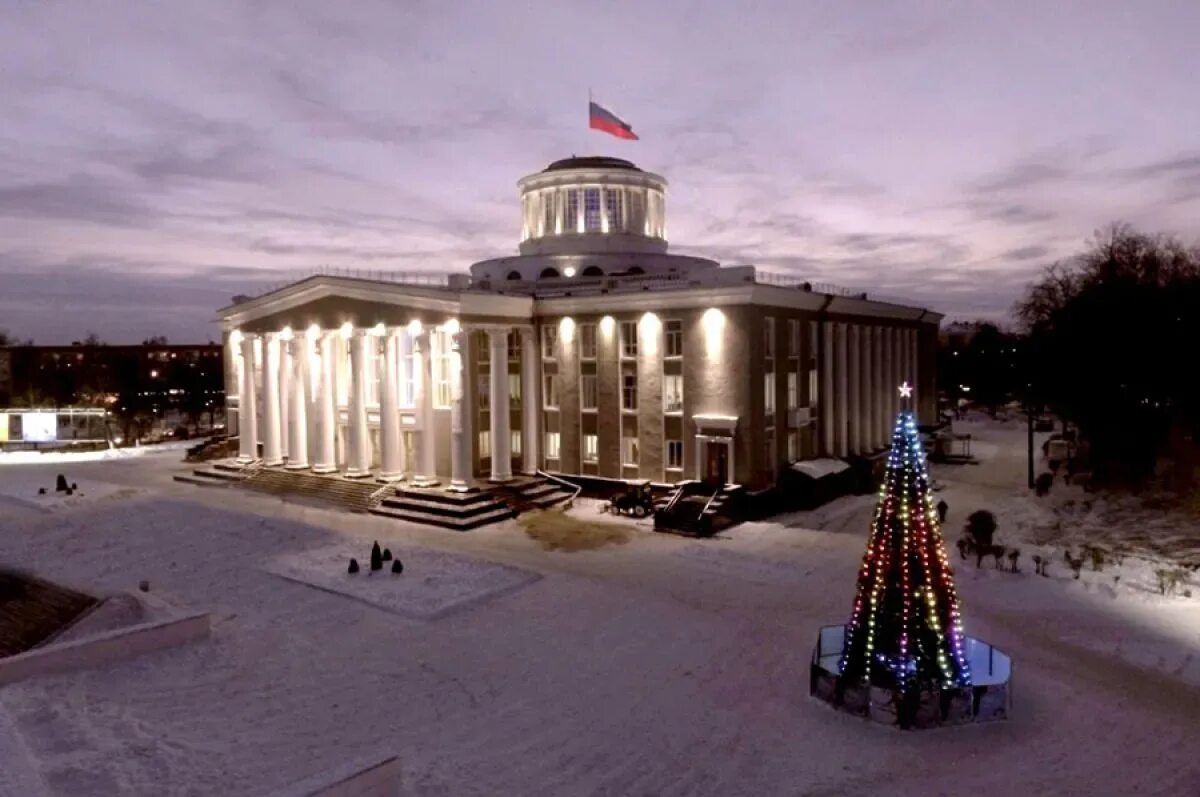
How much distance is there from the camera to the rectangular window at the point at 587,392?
134 feet

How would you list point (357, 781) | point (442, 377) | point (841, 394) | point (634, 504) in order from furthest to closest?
point (841, 394), point (442, 377), point (634, 504), point (357, 781)

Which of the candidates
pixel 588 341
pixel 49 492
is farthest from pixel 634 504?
pixel 49 492

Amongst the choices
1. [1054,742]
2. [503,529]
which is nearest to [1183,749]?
[1054,742]

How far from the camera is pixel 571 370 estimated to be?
1624 inches

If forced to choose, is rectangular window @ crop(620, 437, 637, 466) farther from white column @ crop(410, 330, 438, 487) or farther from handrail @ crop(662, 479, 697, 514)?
white column @ crop(410, 330, 438, 487)

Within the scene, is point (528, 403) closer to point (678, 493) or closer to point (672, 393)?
point (672, 393)

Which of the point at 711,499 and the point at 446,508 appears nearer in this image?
the point at 711,499

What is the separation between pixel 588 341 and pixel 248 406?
71.1 ft

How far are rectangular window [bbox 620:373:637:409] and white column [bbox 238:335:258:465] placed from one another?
23.1m

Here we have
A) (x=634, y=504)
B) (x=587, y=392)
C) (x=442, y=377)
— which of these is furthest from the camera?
(x=587, y=392)

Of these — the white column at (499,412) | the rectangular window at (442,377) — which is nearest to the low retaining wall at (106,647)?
the white column at (499,412)

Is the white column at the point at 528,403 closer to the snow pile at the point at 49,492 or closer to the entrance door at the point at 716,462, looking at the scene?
the entrance door at the point at 716,462

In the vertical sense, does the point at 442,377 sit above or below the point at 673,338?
below

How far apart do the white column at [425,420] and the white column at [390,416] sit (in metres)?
1.17
